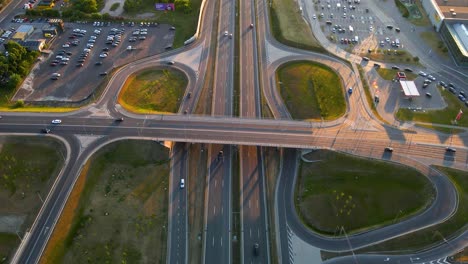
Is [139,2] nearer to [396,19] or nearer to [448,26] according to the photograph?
[396,19]

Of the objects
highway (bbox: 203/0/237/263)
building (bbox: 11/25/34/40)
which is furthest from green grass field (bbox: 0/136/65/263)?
building (bbox: 11/25/34/40)

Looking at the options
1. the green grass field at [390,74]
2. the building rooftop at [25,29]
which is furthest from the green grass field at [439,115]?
the building rooftop at [25,29]

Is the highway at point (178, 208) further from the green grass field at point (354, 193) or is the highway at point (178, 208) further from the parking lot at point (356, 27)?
the parking lot at point (356, 27)

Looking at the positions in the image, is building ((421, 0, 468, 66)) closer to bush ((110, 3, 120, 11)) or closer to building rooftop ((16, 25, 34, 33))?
bush ((110, 3, 120, 11))

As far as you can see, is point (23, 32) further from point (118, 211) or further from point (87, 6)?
point (118, 211)

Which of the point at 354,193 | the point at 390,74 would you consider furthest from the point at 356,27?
the point at 354,193

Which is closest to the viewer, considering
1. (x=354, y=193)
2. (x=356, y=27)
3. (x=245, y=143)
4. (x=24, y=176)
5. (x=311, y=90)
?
(x=354, y=193)
